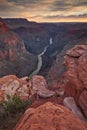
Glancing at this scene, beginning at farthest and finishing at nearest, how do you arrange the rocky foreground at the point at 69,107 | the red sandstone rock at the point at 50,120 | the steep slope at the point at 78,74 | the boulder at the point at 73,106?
1. the steep slope at the point at 78,74
2. the boulder at the point at 73,106
3. the rocky foreground at the point at 69,107
4. the red sandstone rock at the point at 50,120

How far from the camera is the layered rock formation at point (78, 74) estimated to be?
13.2 meters

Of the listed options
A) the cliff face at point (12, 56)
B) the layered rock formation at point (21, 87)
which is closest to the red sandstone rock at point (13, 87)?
the layered rock formation at point (21, 87)

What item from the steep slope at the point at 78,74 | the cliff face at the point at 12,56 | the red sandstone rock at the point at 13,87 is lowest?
the cliff face at the point at 12,56

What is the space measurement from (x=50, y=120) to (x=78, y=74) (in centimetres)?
597

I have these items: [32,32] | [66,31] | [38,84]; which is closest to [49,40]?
[32,32]

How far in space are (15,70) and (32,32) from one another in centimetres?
9255

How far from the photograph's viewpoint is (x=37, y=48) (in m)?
177

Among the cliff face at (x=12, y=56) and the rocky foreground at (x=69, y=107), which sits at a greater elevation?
the rocky foreground at (x=69, y=107)

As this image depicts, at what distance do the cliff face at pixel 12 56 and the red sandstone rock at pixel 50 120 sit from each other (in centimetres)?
8818

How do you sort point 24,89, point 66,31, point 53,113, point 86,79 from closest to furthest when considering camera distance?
point 53,113 → point 86,79 → point 24,89 → point 66,31

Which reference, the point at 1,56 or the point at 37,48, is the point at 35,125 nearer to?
the point at 1,56

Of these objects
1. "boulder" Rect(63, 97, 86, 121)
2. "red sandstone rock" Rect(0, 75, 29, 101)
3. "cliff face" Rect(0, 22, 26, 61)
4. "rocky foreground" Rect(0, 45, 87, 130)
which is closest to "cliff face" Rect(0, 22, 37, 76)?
"cliff face" Rect(0, 22, 26, 61)

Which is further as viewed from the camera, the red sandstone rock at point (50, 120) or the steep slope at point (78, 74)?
the steep slope at point (78, 74)

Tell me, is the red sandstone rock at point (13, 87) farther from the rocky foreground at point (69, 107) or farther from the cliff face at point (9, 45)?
the cliff face at point (9, 45)
